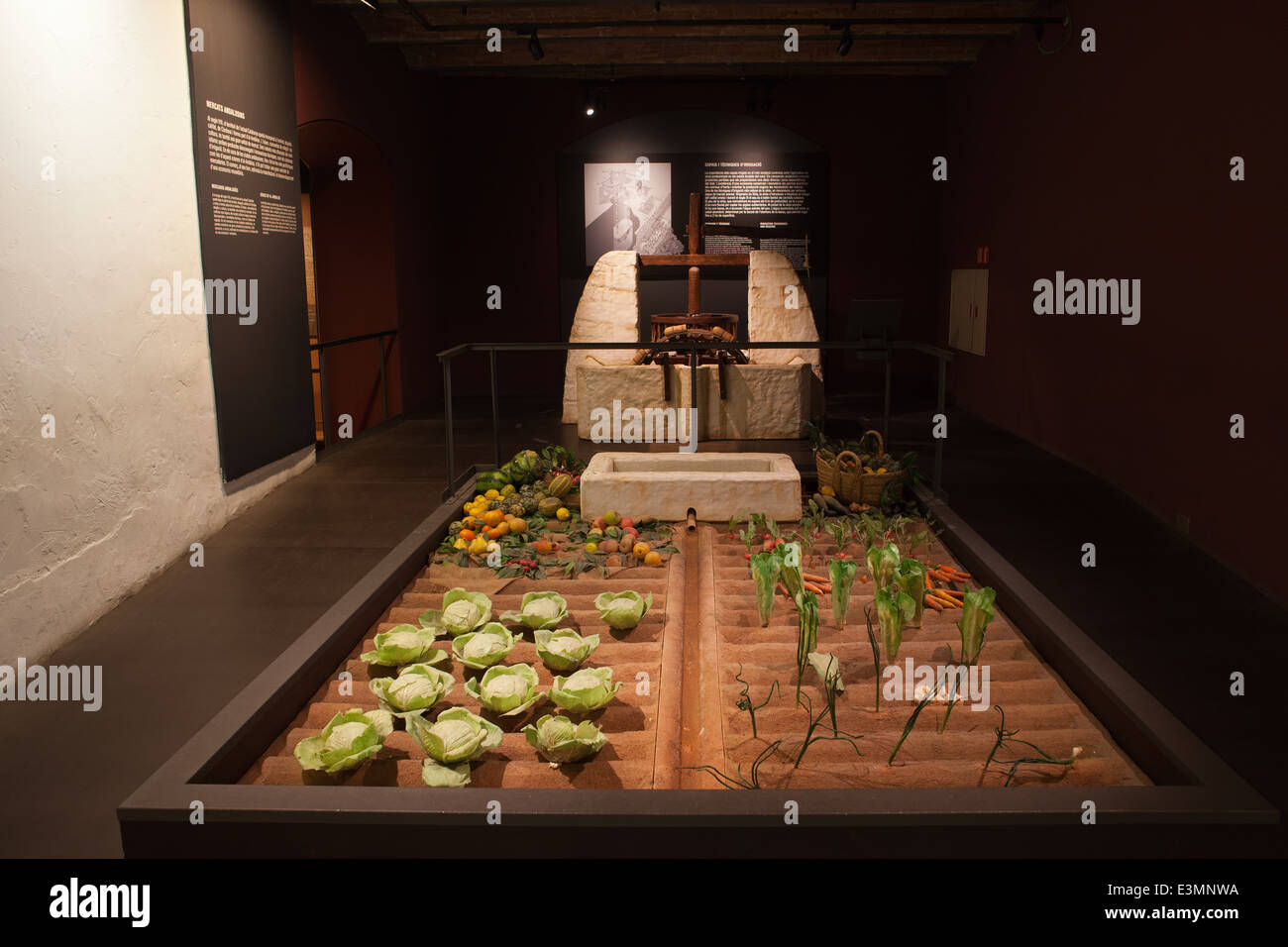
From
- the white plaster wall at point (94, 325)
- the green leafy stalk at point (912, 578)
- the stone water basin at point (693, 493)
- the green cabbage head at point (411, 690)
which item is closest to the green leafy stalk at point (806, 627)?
the green leafy stalk at point (912, 578)

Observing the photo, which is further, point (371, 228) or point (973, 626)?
point (371, 228)

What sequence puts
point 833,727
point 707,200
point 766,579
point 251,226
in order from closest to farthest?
point 833,727 → point 766,579 → point 251,226 → point 707,200

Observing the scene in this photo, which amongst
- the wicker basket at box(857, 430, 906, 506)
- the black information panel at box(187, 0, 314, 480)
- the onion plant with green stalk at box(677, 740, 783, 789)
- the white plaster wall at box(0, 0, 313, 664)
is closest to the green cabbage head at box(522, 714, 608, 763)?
the onion plant with green stalk at box(677, 740, 783, 789)

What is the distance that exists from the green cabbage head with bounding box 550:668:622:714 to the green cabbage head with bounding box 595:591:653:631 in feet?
1.96

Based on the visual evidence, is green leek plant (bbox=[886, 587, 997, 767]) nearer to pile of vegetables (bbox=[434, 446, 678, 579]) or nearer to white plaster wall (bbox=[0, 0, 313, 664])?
pile of vegetables (bbox=[434, 446, 678, 579])

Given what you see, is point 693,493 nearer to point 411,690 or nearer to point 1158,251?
point 411,690

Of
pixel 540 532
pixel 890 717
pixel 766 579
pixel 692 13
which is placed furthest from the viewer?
pixel 692 13

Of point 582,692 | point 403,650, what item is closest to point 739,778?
point 582,692

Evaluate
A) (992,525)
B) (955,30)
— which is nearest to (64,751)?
(992,525)

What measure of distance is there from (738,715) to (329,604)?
6.25ft

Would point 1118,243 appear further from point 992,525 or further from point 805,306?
point 805,306

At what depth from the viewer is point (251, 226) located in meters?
5.61

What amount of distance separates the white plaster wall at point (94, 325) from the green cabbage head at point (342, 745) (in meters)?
1.69

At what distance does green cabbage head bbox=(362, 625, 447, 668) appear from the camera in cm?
320
